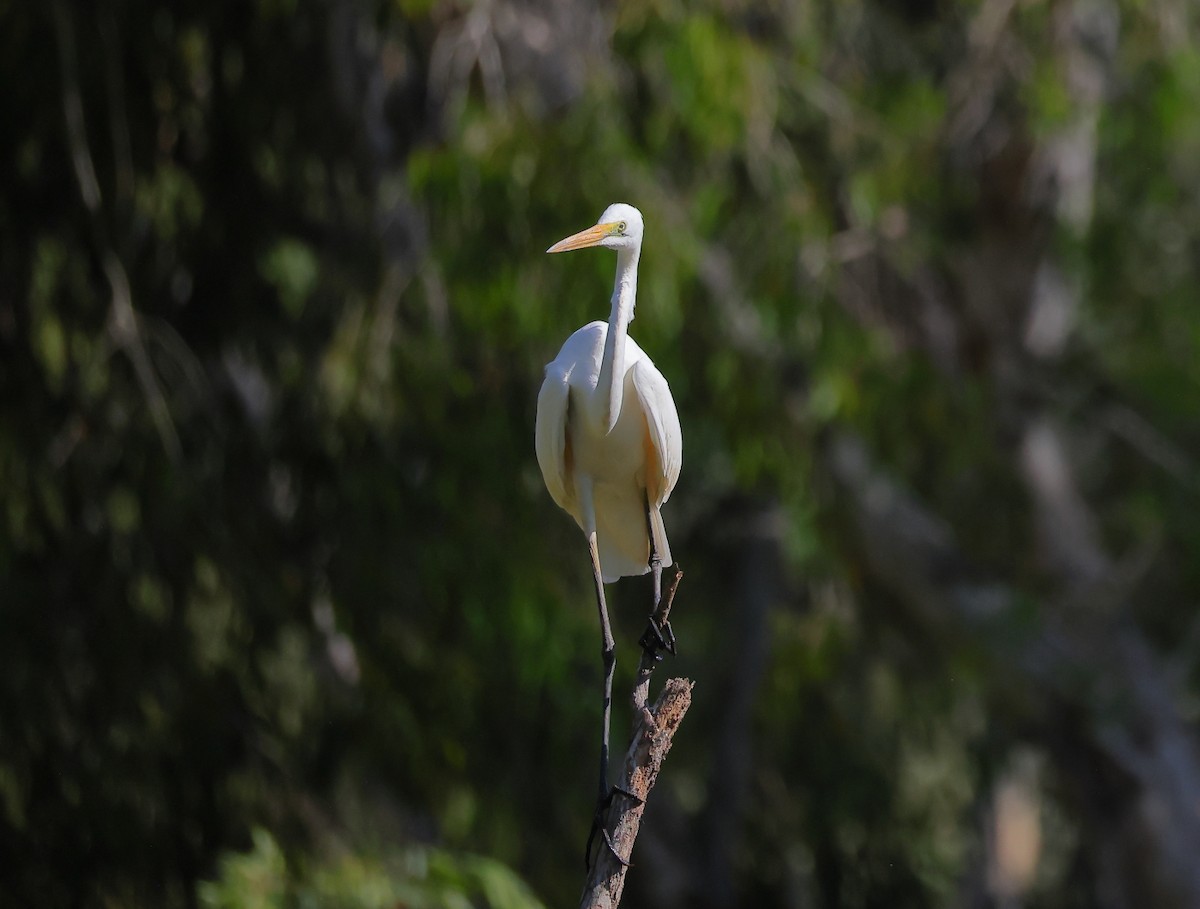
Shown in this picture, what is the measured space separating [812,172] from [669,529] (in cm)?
179

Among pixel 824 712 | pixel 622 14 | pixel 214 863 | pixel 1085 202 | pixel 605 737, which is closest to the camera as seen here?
pixel 605 737

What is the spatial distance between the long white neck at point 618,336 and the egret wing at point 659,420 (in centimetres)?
Answer: 4

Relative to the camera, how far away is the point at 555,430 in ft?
7.81

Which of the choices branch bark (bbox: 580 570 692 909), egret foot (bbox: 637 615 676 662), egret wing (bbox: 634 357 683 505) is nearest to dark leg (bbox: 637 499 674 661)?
egret foot (bbox: 637 615 676 662)

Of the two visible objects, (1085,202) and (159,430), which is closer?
(159,430)

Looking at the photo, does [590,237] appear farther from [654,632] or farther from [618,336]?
[654,632]

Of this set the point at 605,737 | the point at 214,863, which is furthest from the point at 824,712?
the point at 605,737

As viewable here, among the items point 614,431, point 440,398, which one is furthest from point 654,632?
point 440,398

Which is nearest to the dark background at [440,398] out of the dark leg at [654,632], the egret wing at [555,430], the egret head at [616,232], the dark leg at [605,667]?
the dark leg at [605,667]

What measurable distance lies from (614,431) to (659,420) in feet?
0.22

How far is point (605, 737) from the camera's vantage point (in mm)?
2607

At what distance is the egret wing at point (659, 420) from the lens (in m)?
2.34

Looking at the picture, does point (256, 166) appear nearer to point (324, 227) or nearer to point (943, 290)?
point (324, 227)

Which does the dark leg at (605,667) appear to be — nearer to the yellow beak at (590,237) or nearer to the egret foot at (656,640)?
the egret foot at (656,640)
